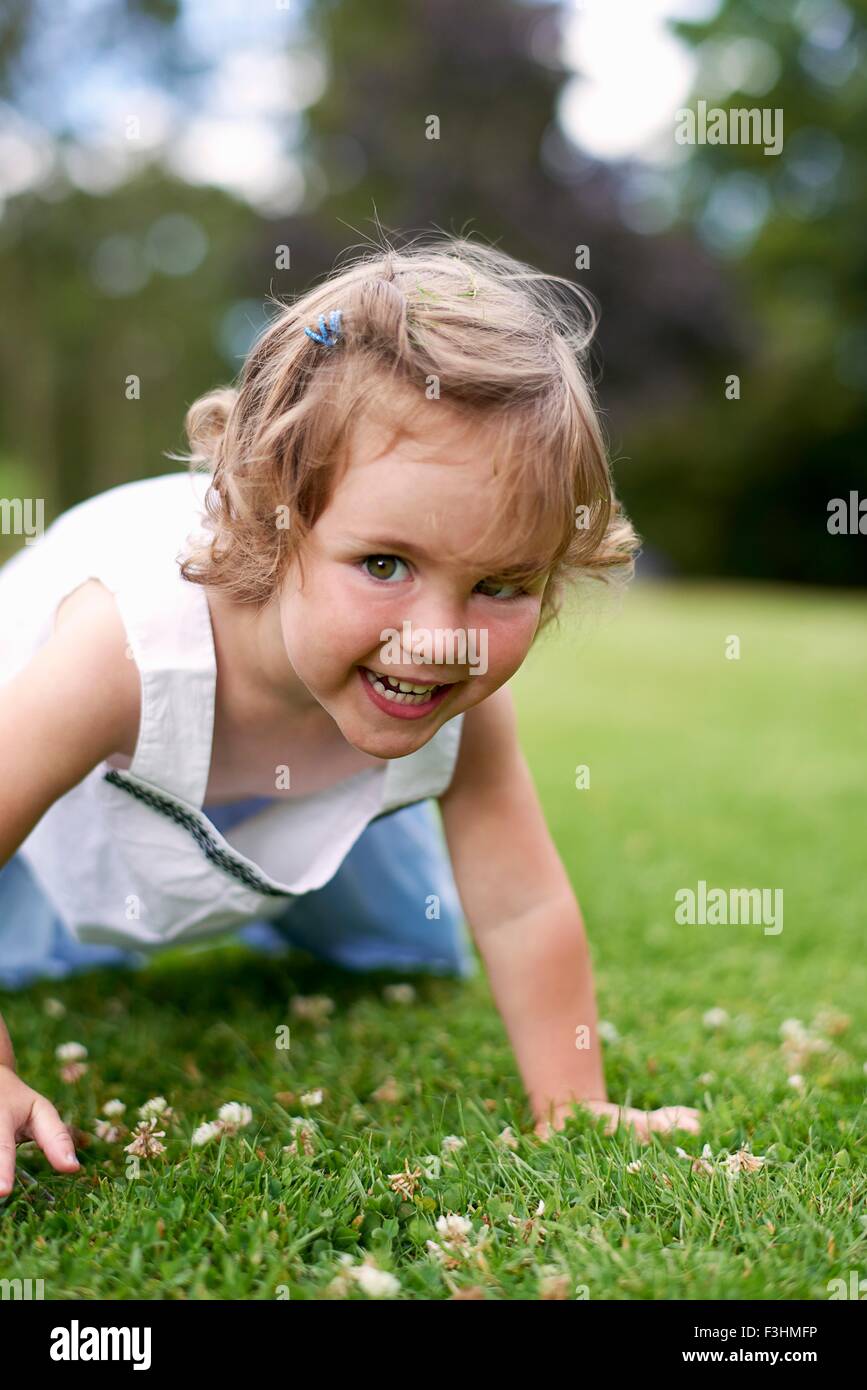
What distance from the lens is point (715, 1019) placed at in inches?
120

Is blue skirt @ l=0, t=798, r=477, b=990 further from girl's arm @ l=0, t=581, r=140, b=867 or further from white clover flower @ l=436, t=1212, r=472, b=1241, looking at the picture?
white clover flower @ l=436, t=1212, r=472, b=1241

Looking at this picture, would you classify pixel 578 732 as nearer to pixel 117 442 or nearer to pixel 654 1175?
pixel 654 1175

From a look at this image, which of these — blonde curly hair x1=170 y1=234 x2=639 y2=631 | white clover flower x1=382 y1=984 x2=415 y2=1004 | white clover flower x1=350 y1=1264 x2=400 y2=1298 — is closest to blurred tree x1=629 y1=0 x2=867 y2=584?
white clover flower x1=382 y1=984 x2=415 y2=1004

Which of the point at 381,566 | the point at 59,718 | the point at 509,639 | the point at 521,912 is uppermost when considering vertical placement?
the point at 381,566

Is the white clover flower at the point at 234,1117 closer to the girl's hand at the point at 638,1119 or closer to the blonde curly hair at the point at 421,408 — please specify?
the girl's hand at the point at 638,1119

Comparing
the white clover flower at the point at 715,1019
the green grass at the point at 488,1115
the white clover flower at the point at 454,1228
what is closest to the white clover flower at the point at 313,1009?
the green grass at the point at 488,1115

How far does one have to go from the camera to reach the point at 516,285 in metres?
2.33

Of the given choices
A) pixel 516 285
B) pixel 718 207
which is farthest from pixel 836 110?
pixel 516 285

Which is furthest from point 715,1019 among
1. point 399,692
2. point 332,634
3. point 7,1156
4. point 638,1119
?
point 7,1156

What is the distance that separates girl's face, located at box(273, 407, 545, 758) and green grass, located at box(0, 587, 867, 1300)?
0.54 meters

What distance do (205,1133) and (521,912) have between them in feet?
2.38

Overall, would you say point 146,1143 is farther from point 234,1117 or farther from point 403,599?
point 403,599

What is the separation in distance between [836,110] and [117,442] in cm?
1860

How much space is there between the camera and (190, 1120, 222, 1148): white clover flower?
7.29 ft
